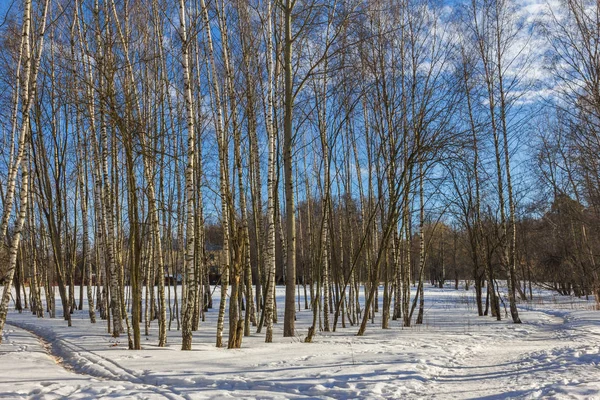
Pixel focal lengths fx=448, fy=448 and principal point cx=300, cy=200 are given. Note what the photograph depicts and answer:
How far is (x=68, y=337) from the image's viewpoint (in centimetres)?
1027

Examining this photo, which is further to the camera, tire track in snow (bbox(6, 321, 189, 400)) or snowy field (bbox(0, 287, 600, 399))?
tire track in snow (bbox(6, 321, 189, 400))

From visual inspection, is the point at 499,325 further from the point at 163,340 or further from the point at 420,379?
the point at 163,340

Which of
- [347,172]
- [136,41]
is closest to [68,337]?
[136,41]

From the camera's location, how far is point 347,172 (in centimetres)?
1516

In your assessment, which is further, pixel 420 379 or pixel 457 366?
pixel 457 366

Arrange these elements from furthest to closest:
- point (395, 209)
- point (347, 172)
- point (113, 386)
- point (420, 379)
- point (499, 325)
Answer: point (347, 172) < point (499, 325) < point (395, 209) < point (420, 379) < point (113, 386)

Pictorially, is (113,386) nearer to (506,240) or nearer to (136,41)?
(136,41)

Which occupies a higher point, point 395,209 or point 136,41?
point 136,41

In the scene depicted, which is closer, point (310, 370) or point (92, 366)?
point (310, 370)

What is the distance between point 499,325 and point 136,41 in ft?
41.3

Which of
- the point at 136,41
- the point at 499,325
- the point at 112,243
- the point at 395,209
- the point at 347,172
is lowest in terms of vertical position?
the point at 499,325

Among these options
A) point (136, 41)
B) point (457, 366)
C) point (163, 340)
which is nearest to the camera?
point (457, 366)

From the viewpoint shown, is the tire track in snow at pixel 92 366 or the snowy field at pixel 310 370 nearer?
the snowy field at pixel 310 370

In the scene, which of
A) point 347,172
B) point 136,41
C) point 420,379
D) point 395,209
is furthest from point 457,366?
point 136,41
